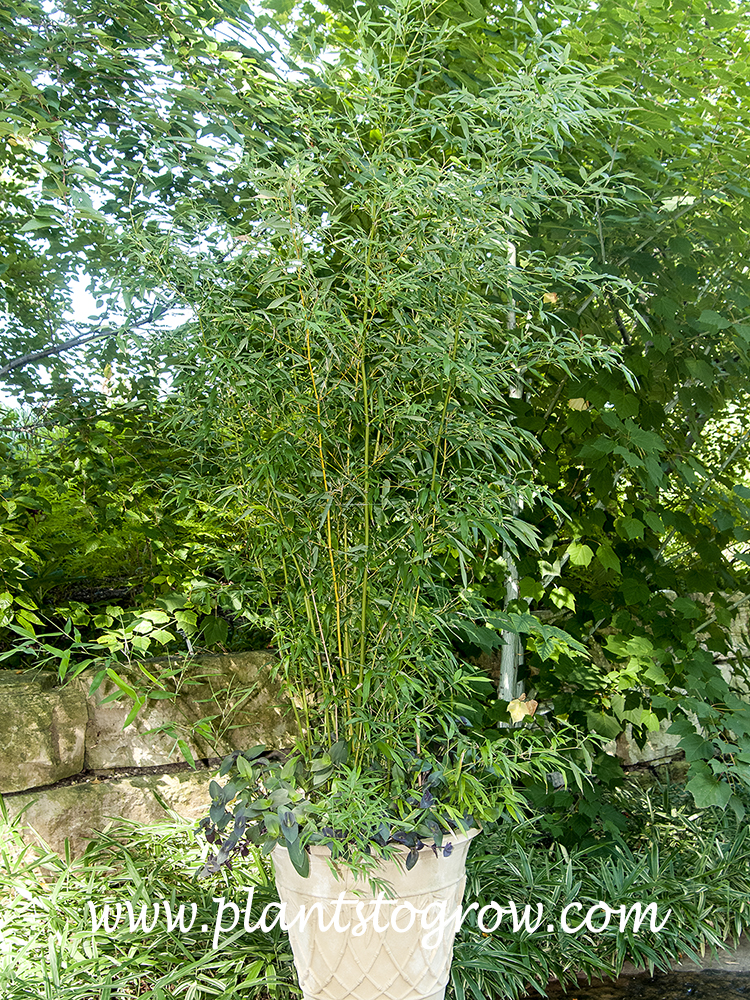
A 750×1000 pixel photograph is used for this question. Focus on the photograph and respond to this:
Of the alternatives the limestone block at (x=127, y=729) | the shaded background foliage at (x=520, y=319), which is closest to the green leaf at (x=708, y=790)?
the shaded background foliage at (x=520, y=319)

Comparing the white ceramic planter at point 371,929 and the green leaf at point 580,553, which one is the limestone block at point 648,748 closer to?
the green leaf at point 580,553

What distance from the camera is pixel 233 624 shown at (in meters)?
2.96

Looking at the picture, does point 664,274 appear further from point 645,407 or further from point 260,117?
point 260,117

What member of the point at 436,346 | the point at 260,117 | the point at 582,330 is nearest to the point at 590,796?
the point at 582,330

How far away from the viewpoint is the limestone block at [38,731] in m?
2.39

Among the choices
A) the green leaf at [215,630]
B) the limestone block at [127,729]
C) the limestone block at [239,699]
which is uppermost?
the green leaf at [215,630]

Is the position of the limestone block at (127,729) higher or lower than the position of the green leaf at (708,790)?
lower

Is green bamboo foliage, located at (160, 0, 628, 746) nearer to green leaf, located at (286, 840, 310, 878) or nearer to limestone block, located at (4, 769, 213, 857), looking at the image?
green leaf, located at (286, 840, 310, 878)

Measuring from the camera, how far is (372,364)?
177 cm

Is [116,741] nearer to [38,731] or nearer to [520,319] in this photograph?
[38,731]

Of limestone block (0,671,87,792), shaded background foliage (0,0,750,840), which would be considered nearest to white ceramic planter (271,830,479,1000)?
shaded background foliage (0,0,750,840)

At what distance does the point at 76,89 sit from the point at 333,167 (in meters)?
0.74

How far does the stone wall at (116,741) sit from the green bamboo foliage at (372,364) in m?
0.67

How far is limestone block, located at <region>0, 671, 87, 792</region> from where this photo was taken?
2395 mm
